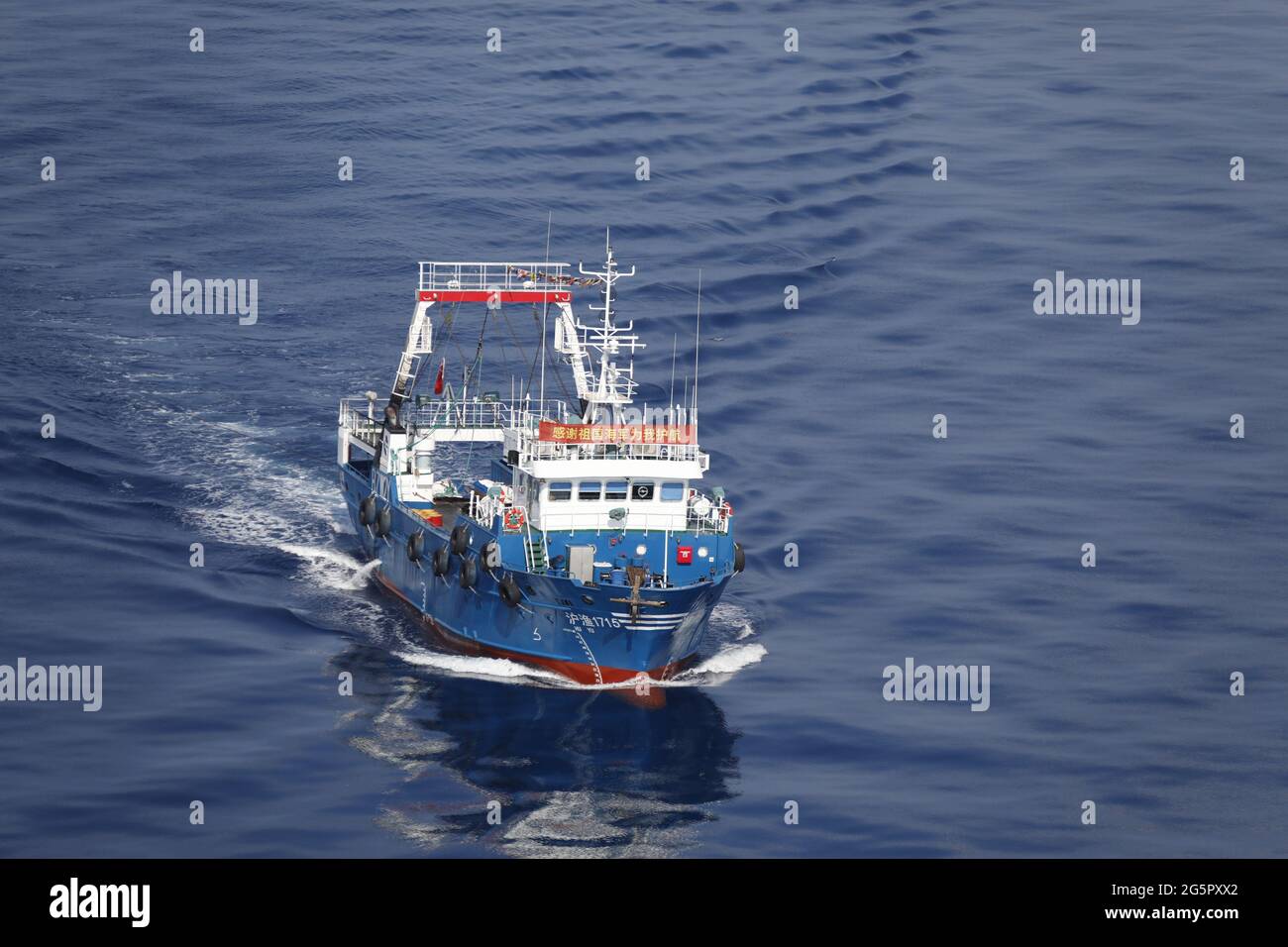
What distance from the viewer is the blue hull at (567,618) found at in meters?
55.9

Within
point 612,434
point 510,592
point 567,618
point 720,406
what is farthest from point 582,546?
point 720,406

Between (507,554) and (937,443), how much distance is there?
23.1 metres

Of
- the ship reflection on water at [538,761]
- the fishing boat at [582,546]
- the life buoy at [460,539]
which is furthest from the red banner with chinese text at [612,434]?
the ship reflection on water at [538,761]

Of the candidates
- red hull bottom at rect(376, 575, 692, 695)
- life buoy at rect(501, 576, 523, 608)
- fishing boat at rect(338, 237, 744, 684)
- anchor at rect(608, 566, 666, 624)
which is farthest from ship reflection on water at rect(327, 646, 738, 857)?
anchor at rect(608, 566, 666, 624)

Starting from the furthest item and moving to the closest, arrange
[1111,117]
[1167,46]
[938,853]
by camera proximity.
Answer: [1167,46] < [1111,117] < [938,853]

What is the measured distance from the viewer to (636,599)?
55.3m

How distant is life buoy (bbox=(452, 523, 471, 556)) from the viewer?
197 feet

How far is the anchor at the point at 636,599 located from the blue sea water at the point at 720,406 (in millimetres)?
3192

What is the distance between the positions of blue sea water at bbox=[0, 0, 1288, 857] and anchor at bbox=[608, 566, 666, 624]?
3.19m

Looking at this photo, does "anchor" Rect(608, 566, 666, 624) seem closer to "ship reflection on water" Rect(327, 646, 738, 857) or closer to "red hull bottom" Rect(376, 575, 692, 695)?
"red hull bottom" Rect(376, 575, 692, 695)

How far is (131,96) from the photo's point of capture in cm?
9831

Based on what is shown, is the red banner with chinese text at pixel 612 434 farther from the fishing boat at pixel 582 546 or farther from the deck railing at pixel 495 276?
the deck railing at pixel 495 276
